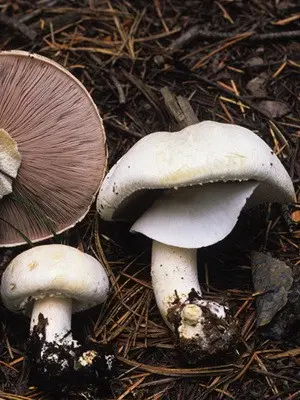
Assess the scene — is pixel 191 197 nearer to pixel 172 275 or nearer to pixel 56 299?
pixel 172 275

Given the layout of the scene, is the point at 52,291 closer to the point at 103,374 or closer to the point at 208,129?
the point at 103,374

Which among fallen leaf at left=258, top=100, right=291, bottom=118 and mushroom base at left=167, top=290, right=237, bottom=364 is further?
fallen leaf at left=258, top=100, right=291, bottom=118

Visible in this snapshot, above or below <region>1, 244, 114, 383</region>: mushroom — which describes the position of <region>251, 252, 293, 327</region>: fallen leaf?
below

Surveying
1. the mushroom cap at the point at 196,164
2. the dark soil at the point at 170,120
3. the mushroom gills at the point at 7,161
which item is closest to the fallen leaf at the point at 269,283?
the dark soil at the point at 170,120

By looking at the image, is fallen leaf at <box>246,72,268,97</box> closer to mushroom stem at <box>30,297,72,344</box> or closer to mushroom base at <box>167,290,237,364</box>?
mushroom base at <box>167,290,237,364</box>

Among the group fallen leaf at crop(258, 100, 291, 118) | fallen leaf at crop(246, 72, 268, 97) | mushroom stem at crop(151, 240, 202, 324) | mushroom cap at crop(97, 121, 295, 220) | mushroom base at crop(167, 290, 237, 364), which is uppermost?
mushroom cap at crop(97, 121, 295, 220)

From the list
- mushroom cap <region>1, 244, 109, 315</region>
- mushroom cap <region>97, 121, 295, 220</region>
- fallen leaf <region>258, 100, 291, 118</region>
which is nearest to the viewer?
mushroom cap <region>97, 121, 295, 220</region>

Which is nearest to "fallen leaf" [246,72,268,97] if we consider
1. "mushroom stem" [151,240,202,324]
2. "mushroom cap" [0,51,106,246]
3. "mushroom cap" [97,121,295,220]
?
"mushroom cap" [97,121,295,220]
